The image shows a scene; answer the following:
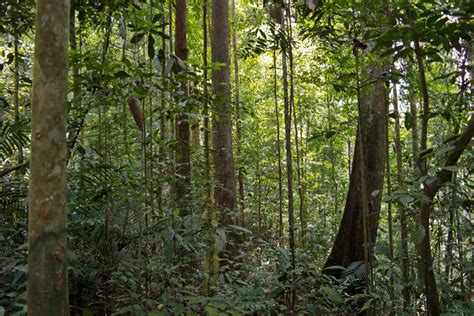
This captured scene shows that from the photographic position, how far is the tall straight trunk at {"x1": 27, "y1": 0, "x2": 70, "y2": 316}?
1.77 meters

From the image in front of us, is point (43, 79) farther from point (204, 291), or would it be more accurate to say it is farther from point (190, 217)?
point (204, 291)

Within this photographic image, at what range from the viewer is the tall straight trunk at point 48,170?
177 cm

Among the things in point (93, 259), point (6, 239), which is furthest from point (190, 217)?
point (6, 239)

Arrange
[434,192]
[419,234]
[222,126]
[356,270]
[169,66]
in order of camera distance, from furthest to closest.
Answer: [222,126], [356,270], [434,192], [169,66], [419,234]

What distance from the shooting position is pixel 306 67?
863cm

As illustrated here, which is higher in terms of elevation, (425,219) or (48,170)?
(48,170)

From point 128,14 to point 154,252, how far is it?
77.5 inches

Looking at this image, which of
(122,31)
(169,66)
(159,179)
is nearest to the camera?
(169,66)

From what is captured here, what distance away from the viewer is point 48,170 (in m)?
1.83

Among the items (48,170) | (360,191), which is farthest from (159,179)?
(360,191)

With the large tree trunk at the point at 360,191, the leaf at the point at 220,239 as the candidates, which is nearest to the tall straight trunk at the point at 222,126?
the large tree trunk at the point at 360,191

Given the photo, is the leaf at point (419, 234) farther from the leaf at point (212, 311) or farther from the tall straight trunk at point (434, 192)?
the leaf at point (212, 311)

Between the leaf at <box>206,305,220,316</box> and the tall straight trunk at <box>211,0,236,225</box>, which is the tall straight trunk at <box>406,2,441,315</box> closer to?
the leaf at <box>206,305,220,316</box>

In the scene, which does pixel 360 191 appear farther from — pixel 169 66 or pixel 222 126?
pixel 169 66
